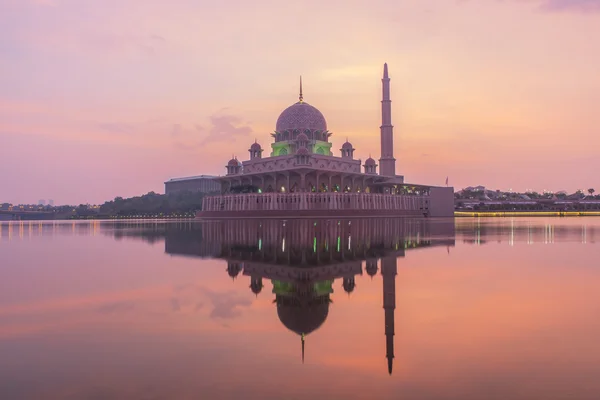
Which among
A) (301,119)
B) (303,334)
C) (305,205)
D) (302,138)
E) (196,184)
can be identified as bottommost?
(303,334)

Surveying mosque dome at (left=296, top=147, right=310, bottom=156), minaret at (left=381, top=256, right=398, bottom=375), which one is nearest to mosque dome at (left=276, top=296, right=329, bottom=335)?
minaret at (left=381, top=256, right=398, bottom=375)

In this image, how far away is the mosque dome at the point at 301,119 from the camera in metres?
75.8

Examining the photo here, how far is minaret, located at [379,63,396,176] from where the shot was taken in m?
82.6

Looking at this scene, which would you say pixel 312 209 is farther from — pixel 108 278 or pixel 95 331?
pixel 95 331

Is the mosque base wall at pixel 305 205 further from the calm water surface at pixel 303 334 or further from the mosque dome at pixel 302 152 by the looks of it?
the calm water surface at pixel 303 334

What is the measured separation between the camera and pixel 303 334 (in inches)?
231

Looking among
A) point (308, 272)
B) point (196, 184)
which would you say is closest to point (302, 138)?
point (308, 272)

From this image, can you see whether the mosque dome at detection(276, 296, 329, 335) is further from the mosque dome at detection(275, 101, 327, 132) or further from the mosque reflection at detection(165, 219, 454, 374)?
the mosque dome at detection(275, 101, 327, 132)

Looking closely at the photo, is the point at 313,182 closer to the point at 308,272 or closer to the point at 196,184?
the point at 308,272

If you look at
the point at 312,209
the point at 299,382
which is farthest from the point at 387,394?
the point at 312,209

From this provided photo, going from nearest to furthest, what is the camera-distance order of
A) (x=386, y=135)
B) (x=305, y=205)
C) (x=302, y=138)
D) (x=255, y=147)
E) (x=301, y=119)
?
1. (x=305, y=205)
2. (x=302, y=138)
3. (x=301, y=119)
4. (x=255, y=147)
5. (x=386, y=135)

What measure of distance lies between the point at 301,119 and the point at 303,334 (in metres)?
71.4

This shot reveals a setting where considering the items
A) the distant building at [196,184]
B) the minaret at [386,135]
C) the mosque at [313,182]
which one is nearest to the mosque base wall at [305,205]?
the mosque at [313,182]

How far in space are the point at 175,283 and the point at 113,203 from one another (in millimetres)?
139625
